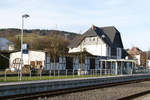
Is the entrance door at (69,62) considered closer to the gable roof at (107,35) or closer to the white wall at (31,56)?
the white wall at (31,56)

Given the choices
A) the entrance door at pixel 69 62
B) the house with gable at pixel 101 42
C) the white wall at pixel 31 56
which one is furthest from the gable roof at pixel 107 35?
the white wall at pixel 31 56

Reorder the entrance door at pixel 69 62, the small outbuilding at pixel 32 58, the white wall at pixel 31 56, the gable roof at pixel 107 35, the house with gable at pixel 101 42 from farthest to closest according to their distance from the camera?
1. the gable roof at pixel 107 35
2. the house with gable at pixel 101 42
3. the entrance door at pixel 69 62
4. the white wall at pixel 31 56
5. the small outbuilding at pixel 32 58

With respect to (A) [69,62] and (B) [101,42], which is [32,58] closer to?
(A) [69,62]

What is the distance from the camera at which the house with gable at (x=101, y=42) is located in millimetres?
64925

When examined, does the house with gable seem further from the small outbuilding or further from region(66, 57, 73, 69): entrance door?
the small outbuilding

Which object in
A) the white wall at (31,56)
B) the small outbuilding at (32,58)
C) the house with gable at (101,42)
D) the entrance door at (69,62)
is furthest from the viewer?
the house with gable at (101,42)

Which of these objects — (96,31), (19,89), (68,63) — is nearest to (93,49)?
(96,31)

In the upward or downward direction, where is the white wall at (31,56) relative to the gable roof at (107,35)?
downward

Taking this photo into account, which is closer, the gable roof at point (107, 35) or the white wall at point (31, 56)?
the white wall at point (31, 56)

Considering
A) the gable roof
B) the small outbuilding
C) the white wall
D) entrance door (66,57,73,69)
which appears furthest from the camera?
the gable roof

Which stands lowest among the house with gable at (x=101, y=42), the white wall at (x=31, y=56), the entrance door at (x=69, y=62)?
the entrance door at (x=69, y=62)

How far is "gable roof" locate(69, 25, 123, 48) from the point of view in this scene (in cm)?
6611

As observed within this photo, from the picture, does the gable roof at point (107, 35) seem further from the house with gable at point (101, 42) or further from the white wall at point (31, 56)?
the white wall at point (31, 56)

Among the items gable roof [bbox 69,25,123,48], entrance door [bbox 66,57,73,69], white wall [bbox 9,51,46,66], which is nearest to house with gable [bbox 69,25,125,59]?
gable roof [bbox 69,25,123,48]
